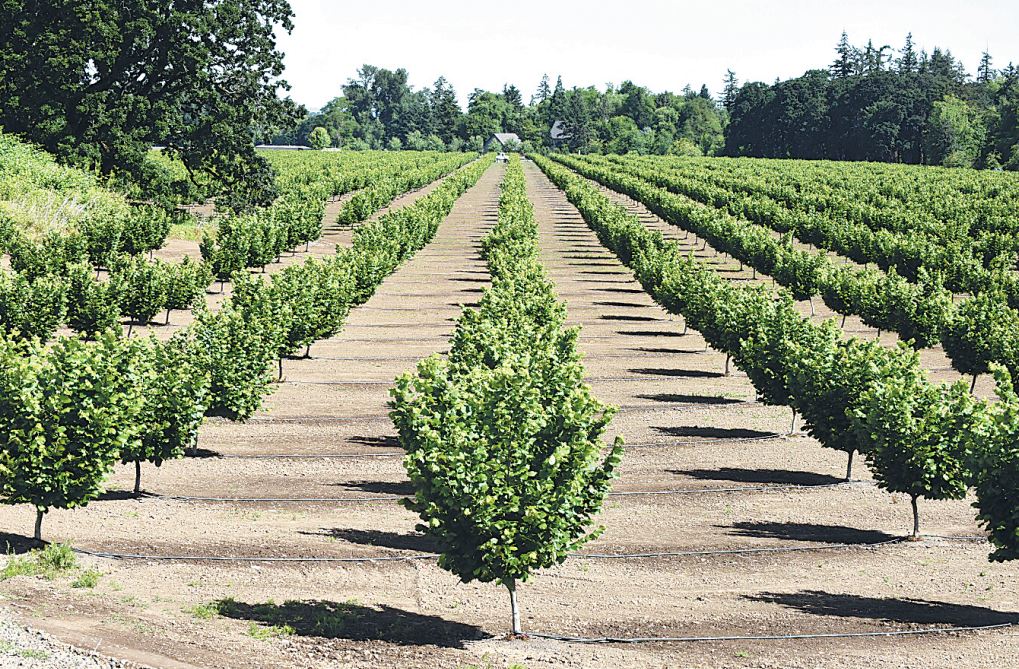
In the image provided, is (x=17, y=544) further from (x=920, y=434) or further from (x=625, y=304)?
(x=625, y=304)

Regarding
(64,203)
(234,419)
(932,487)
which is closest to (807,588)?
(932,487)

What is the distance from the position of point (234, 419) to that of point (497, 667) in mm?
16951

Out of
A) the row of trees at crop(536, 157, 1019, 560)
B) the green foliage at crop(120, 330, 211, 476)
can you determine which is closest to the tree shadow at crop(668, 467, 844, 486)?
the row of trees at crop(536, 157, 1019, 560)

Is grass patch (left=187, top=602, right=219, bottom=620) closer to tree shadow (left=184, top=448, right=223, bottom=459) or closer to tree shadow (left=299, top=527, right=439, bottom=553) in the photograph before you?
tree shadow (left=299, top=527, right=439, bottom=553)

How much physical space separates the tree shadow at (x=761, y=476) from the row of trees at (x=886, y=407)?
958 millimetres

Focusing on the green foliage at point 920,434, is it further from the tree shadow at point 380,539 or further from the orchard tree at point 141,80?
the orchard tree at point 141,80

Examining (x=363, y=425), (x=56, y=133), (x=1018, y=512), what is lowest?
(x=363, y=425)

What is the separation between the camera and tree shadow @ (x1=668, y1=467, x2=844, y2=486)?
3472 cm

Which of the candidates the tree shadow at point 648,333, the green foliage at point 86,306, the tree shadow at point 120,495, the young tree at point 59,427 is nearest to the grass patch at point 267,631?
the young tree at point 59,427

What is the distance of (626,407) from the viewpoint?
44281 mm

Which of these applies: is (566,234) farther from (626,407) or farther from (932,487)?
(932,487)

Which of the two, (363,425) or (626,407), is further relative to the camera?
(626,407)

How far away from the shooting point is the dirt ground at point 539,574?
2164cm

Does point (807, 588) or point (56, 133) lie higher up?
point (56, 133)
